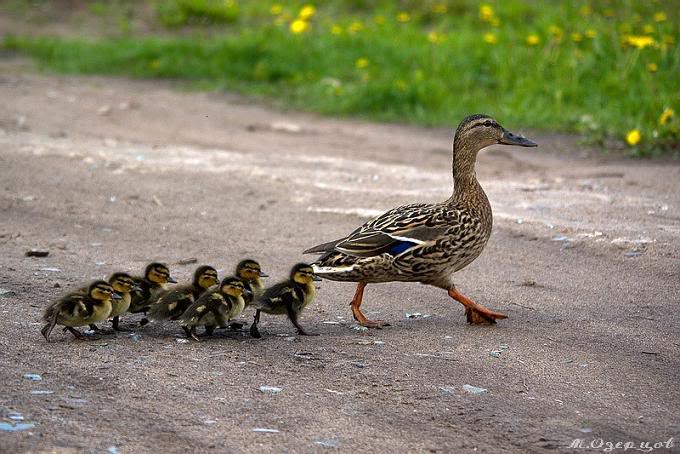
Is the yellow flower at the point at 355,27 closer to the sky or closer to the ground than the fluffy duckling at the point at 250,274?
closer to the sky

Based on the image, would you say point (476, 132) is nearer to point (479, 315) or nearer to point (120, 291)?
point (479, 315)

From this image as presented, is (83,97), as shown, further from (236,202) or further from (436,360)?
(436,360)

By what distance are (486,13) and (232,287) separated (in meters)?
11.7

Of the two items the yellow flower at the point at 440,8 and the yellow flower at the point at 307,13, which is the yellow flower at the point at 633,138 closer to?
the yellow flower at the point at 440,8

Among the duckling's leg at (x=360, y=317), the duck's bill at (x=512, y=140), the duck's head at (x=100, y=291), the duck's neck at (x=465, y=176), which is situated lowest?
the duckling's leg at (x=360, y=317)

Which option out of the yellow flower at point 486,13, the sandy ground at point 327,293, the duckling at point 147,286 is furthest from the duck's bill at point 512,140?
the yellow flower at point 486,13

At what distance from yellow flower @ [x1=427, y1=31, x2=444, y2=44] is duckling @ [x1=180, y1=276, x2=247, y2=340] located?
10.0m

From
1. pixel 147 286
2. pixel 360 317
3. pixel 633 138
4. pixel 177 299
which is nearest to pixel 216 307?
pixel 177 299

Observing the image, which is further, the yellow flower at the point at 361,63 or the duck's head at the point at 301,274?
the yellow flower at the point at 361,63

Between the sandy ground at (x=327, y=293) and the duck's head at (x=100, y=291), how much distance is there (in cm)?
27

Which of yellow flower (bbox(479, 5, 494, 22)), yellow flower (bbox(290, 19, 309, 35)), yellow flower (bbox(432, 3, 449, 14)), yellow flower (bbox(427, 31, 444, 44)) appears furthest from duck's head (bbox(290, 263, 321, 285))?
yellow flower (bbox(432, 3, 449, 14))

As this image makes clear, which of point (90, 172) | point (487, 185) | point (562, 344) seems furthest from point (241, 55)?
point (562, 344)

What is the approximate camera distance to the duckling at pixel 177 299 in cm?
641

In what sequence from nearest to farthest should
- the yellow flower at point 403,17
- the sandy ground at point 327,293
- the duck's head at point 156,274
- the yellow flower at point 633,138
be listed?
1. the sandy ground at point 327,293
2. the duck's head at point 156,274
3. the yellow flower at point 633,138
4. the yellow flower at point 403,17
